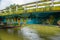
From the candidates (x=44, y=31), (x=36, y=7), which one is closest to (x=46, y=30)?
(x=44, y=31)

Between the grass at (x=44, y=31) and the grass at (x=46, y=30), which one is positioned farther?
the grass at (x=46, y=30)

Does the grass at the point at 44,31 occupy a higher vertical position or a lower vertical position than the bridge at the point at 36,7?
lower

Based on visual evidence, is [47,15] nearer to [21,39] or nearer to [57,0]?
[57,0]

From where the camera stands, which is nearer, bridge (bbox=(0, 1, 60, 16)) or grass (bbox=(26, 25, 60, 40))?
bridge (bbox=(0, 1, 60, 16))

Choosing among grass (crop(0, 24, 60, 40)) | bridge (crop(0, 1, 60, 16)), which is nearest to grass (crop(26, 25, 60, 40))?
grass (crop(0, 24, 60, 40))

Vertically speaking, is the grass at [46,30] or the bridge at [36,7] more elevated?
the bridge at [36,7]

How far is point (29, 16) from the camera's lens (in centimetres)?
764

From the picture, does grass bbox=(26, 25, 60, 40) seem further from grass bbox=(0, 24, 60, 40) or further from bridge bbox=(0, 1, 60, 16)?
bridge bbox=(0, 1, 60, 16)

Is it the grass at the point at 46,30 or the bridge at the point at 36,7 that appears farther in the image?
the grass at the point at 46,30

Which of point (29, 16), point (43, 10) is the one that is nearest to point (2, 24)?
point (29, 16)

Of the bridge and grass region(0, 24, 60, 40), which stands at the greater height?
the bridge

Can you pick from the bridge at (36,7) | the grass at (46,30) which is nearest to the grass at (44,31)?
the grass at (46,30)

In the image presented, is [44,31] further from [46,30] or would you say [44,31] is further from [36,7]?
[36,7]

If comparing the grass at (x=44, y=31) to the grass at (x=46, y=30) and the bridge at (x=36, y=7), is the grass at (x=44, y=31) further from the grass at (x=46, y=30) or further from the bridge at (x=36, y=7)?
the bridge at (x=36, y=7)
